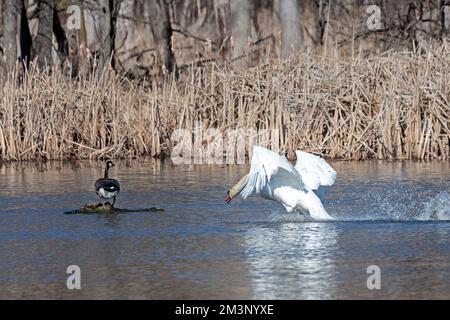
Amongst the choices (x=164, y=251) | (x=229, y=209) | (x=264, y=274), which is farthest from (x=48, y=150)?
(x=264, y=274)

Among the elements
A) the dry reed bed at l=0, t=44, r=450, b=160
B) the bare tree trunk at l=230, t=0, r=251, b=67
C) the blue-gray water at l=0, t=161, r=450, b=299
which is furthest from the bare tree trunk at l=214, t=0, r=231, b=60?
the blue-gray water at l=0, t=161, r=450, b=299

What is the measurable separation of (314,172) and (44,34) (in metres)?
18.4

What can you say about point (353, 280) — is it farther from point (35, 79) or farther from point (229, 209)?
point (35, 79)

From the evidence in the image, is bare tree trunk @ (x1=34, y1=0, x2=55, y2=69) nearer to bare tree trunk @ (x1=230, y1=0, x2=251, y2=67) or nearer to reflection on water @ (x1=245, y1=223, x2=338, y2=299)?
bare tree trunk @ (x1=230, y1=0, x2=251, y2=67)

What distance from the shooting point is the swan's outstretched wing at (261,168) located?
1054 centimetres

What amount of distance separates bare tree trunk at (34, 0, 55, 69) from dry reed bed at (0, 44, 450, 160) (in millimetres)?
9868

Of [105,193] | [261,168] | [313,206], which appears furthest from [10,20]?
[261,168]

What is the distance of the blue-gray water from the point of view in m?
8.09

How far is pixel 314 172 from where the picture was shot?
36.9 feet

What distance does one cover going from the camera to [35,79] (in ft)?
58.9

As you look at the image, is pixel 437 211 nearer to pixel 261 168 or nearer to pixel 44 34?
pixel 261 168

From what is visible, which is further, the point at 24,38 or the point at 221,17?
the point at 221,17

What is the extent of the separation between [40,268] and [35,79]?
30.9ft

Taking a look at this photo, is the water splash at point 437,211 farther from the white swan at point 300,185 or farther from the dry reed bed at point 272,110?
the dry reed bed at point 272,110
